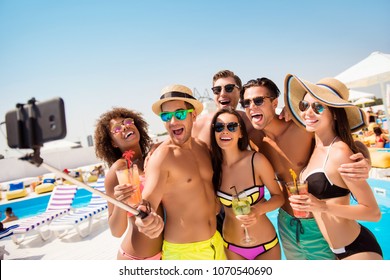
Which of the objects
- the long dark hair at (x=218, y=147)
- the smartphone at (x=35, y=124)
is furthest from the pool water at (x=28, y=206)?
the smartphone at (x=35, y=124)

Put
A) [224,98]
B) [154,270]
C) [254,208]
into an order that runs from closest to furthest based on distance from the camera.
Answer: [254,208]
[154,270]
[224,98]

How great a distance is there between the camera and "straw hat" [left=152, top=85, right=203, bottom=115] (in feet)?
7.12

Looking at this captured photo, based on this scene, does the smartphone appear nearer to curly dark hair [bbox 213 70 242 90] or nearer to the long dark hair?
the long dark hair

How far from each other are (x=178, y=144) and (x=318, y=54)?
7.56ft

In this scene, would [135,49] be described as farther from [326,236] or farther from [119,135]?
[326,236]

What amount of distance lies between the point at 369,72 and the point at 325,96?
14.9 feet

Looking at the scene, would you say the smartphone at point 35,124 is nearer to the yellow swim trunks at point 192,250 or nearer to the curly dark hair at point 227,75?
the yellow swim trunks at point 192,250

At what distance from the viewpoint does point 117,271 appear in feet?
8.41

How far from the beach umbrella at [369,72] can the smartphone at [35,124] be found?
6.06 m

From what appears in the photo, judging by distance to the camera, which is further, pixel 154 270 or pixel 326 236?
pixel 154 270

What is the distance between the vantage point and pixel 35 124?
1.12 meters

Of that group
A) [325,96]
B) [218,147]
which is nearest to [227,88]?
[218,147]

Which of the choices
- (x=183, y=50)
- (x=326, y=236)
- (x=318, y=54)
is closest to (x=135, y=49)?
(x=183, y=50)

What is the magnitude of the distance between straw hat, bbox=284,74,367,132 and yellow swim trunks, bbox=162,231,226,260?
1421 mm
